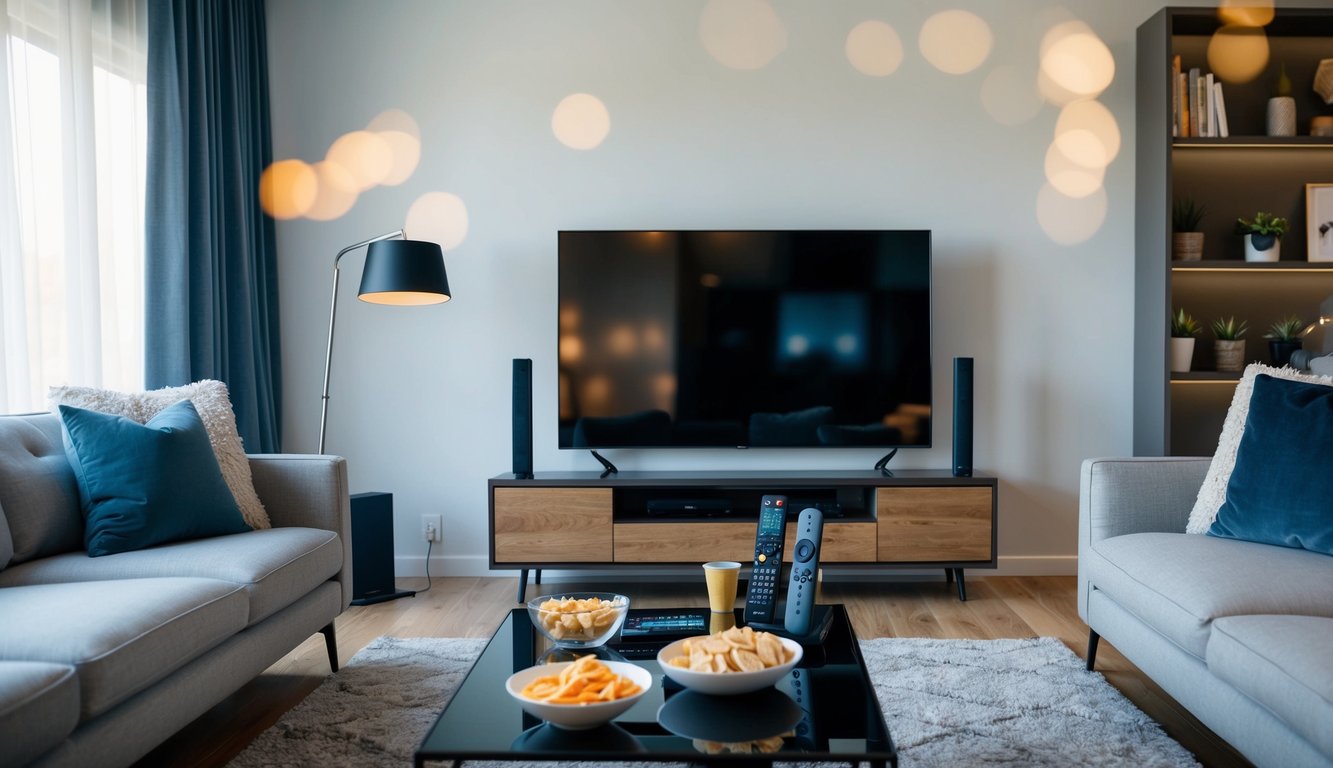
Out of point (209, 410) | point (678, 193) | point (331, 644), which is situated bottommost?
point (331, 644)

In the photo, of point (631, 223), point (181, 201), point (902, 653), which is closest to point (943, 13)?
point (631, 223)

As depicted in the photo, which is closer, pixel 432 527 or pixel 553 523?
pixel 553 523

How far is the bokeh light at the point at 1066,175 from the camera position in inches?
148

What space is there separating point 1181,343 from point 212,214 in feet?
12.6

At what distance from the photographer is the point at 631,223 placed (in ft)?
12.5

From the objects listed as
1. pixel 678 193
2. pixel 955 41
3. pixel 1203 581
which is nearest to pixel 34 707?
pixel 1203 581

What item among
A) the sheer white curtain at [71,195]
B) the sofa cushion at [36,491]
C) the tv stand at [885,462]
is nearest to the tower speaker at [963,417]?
the tv stand at [885,462]

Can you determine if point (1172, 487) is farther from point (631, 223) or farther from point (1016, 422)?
point (631, 223)

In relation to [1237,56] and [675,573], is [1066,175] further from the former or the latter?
[675,573]

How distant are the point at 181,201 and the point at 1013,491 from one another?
348cm

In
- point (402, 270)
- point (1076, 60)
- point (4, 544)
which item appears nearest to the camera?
point (4, 544)

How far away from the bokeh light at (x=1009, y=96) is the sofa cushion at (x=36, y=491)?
11.7 ft

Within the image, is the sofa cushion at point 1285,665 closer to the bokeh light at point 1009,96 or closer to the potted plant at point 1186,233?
the potted plant at point 1186,233

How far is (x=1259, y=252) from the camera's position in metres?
3.54
